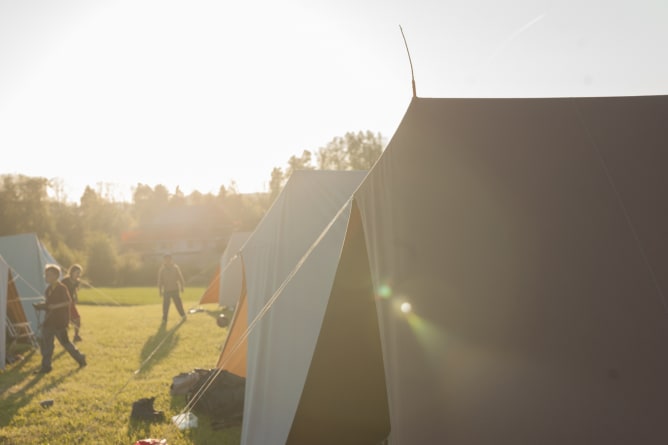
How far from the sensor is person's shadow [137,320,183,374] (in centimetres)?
763

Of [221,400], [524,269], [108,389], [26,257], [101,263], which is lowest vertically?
[221,400]

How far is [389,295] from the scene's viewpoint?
8.64 ft

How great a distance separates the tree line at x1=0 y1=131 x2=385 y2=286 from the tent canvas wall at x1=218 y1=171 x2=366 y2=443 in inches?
1114

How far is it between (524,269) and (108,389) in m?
6.15

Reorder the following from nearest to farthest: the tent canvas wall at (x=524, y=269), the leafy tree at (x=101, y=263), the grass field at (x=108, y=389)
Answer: the tent canvas wall at (x=524, y=269) < the grass field at (x=108, y=389) < the leafy tree at (x=101, y=263)

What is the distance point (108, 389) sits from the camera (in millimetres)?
6215

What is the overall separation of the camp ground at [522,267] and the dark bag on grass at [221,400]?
2.79 meters

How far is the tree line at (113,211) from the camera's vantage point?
1346 inches

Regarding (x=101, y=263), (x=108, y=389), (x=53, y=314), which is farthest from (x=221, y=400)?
(x=101, y=263)

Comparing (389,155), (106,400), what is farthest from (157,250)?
(389,155)

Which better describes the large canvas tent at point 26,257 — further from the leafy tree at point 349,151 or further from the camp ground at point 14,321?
the leafy tree at point 349,151

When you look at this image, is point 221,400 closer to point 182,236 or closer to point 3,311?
point 3,311

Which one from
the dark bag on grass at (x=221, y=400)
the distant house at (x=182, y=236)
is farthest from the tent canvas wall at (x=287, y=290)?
the distant house at (x=182, y=236)

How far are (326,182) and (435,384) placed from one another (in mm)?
4281
